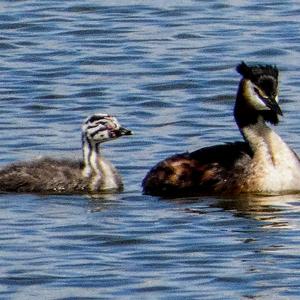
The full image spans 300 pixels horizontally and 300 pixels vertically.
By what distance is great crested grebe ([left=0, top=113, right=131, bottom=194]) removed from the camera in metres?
15.8

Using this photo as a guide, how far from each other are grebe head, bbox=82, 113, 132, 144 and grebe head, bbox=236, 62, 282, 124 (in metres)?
1.06

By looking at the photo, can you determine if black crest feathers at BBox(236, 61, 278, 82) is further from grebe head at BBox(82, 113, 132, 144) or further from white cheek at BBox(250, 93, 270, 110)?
grebe head at BBox(82, 113, 132, 144)

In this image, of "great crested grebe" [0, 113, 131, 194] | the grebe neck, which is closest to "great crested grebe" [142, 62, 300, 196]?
"great crested grebe" [0, 113, 131, 194]

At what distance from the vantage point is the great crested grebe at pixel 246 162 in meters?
15.9

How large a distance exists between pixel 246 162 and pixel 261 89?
0.63 m

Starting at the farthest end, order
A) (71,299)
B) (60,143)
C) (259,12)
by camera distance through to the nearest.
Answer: (259,12) < (60,143) < (71,299)

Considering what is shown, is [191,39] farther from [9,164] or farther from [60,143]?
[9,164]

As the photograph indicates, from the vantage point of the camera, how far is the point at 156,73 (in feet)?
67.4

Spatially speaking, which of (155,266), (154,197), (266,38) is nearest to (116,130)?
(154,197)

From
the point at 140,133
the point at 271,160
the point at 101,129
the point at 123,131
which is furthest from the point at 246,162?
the point at 140,133

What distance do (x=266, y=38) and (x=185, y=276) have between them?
394 inches

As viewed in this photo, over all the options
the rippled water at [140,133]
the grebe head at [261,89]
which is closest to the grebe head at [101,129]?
the rippled water at [140,133]

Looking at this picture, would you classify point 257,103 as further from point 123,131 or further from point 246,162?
point 123,131

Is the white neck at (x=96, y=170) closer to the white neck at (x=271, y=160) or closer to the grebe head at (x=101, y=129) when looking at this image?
the grebe head at (x=101, y=129)
